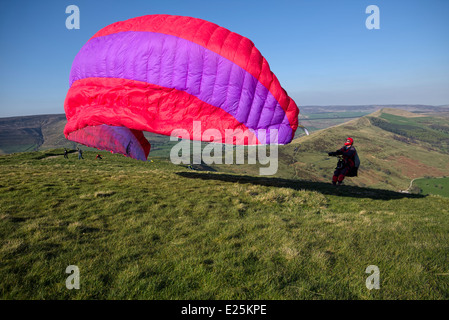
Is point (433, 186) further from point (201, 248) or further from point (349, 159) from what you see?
point (201, 248)

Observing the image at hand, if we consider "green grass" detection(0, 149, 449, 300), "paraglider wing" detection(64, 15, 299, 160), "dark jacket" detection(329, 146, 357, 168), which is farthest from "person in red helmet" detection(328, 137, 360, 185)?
"paraglider wing" detection(64, 15, 299, 160)

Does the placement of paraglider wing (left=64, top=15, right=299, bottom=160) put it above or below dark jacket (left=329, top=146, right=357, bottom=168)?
above

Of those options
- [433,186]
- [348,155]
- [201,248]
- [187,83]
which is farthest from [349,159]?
[433,186]

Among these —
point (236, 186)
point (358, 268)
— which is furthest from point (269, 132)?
point (358, 268)

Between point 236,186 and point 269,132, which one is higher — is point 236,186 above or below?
below

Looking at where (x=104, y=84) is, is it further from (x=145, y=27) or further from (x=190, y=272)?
(x=190, y=272)

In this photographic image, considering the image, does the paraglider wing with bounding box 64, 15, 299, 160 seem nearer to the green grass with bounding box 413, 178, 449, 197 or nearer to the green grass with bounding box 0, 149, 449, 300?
the green grass with bounding box 0, 149, 449, 300
